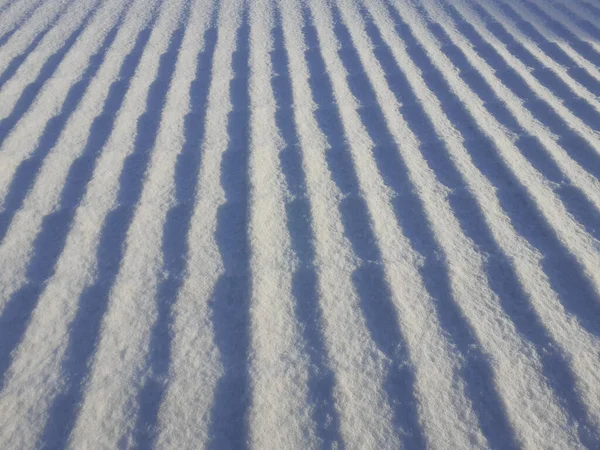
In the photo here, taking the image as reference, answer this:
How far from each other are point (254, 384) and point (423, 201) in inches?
33.0

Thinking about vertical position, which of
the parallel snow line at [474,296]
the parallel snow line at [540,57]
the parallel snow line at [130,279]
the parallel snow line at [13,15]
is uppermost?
the parallel snow line at [540,57]

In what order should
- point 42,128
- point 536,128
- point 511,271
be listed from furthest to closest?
point 42,128
point 536,128
point 511,271

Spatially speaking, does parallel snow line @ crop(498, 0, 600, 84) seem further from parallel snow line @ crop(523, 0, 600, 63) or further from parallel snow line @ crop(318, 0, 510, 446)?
parallel snow line @ crop(318, 0, 510, 446)

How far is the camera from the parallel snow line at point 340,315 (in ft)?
3.10

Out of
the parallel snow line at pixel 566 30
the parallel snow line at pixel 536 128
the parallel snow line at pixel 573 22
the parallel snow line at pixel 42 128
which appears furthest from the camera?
the parallel snow line at pixel 573 22

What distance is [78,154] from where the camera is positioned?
5.74ft

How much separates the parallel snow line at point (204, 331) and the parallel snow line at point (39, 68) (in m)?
0.94

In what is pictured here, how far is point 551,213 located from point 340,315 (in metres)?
0.79

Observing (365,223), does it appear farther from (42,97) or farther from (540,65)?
(42,97)

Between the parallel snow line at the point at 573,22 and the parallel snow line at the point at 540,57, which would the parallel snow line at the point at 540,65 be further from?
the parallel snow line at the point at 573,22

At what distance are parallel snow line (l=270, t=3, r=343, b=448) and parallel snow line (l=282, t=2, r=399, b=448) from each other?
0.01 m

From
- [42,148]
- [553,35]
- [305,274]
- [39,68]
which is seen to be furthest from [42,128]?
[553,35]

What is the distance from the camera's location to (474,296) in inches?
46.3

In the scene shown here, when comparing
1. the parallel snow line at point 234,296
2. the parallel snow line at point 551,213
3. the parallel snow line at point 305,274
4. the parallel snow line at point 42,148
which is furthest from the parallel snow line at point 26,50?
the parallel snow line at point 551,213
